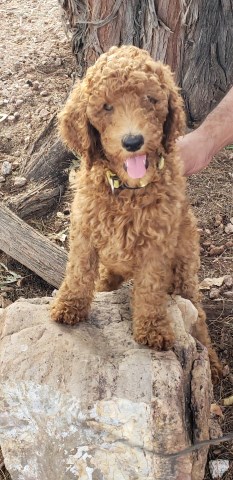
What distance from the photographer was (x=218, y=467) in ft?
12.9

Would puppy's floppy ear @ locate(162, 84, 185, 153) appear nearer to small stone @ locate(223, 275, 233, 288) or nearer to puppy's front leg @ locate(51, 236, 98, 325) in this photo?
puppy's front leg @ locate(51, 236, 98, 325)

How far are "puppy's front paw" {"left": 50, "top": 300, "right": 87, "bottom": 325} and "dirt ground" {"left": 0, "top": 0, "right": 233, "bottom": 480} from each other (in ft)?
3.53

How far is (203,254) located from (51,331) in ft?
6.83

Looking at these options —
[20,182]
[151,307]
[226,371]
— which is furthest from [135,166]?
[20,182]

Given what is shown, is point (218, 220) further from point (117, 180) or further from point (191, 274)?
point (117, 180)

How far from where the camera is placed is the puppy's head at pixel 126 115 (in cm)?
319

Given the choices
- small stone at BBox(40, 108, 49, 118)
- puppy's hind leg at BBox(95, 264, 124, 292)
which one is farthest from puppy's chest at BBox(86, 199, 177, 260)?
small stone at BBox(40, 108, 49, 118)

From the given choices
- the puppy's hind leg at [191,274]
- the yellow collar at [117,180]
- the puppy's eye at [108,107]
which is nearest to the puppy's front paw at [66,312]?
the puppy's hind leg at [191,274]

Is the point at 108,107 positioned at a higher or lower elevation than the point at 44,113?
higher

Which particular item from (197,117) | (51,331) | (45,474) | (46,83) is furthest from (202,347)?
(46,83)

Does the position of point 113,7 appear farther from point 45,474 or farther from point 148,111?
point 45,474

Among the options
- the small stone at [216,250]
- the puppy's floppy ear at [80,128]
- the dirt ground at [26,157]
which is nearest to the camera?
the puppy's floppy ear at [80,128]

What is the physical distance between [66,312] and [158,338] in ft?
2.02

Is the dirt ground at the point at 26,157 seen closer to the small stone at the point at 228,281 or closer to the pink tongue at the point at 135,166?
the small stone at the point at 228,281
